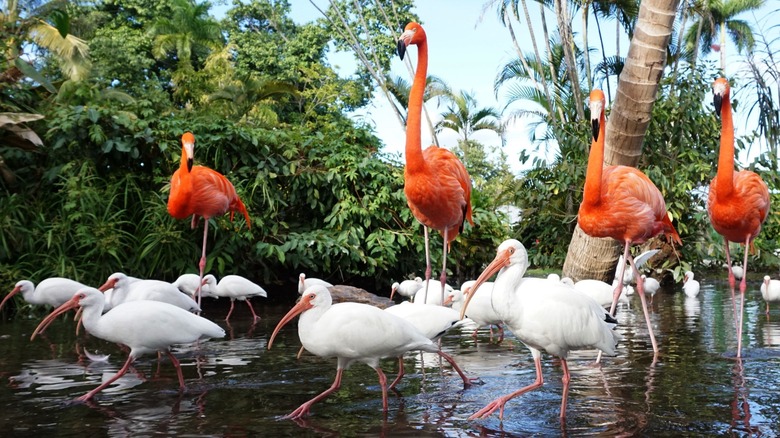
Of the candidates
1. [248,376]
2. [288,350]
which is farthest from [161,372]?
[288,350]

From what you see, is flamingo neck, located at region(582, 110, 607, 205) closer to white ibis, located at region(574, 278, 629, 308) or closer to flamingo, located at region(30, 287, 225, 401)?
white ibis, located at region(574, 278, 629, 308)

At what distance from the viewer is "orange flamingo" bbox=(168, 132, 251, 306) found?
1009 cm

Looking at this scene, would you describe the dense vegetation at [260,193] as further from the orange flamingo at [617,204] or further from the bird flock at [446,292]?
the orange flamingo at [617,204]

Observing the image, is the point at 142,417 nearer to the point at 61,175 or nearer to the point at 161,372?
the point at 161,372

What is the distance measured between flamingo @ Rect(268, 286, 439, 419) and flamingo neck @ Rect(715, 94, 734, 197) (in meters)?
3.65

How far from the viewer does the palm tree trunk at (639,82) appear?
7.32 m

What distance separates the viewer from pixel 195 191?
405 inches

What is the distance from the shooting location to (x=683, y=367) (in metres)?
5.95

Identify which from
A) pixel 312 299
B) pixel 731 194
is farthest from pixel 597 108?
pixel 312 299

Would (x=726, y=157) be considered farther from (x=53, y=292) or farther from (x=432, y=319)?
(x=53, y=292)

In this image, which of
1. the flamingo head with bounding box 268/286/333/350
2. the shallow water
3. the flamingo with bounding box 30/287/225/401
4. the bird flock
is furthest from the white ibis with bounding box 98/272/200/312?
the flamingo head with bounding box 268/286/333/350

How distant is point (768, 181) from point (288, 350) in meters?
11.4

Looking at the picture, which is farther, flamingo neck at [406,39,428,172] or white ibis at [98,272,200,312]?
white ibis at [98,272,200,312]

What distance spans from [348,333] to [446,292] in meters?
4.35
